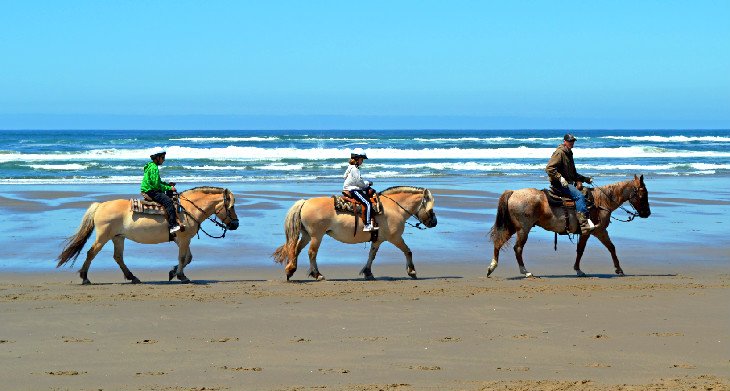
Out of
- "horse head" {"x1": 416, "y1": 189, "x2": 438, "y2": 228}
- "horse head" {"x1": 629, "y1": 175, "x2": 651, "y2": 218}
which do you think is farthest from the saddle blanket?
"horse head" {"x1": 629, "y1": 175, "x2": 651, "y2": 218}

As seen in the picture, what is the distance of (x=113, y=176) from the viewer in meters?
35.7

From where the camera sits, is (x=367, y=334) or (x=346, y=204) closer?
(x=367, y=334)

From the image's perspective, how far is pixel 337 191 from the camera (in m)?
27.2

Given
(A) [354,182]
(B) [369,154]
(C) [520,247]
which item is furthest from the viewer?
(B) [369,154]

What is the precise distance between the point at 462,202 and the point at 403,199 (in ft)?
35.5

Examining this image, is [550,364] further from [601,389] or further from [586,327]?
[586,327]

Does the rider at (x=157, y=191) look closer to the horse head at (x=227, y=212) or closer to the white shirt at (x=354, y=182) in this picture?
the horse head at (x=227, y=212)

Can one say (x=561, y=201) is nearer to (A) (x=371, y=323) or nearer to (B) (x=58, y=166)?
(A) (x=371, y=323)

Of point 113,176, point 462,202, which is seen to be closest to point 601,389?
point 462,202

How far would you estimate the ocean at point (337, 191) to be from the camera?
14.6 metres

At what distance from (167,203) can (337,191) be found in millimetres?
15047

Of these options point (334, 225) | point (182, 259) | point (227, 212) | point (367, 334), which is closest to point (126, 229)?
point (182, 259)

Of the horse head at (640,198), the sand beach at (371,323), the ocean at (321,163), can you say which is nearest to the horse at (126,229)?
the sand beach at (371,323)

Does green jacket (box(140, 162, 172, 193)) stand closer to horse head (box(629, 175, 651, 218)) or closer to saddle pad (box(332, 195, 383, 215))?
saddle pad (box(332, 195, 383, 215))
